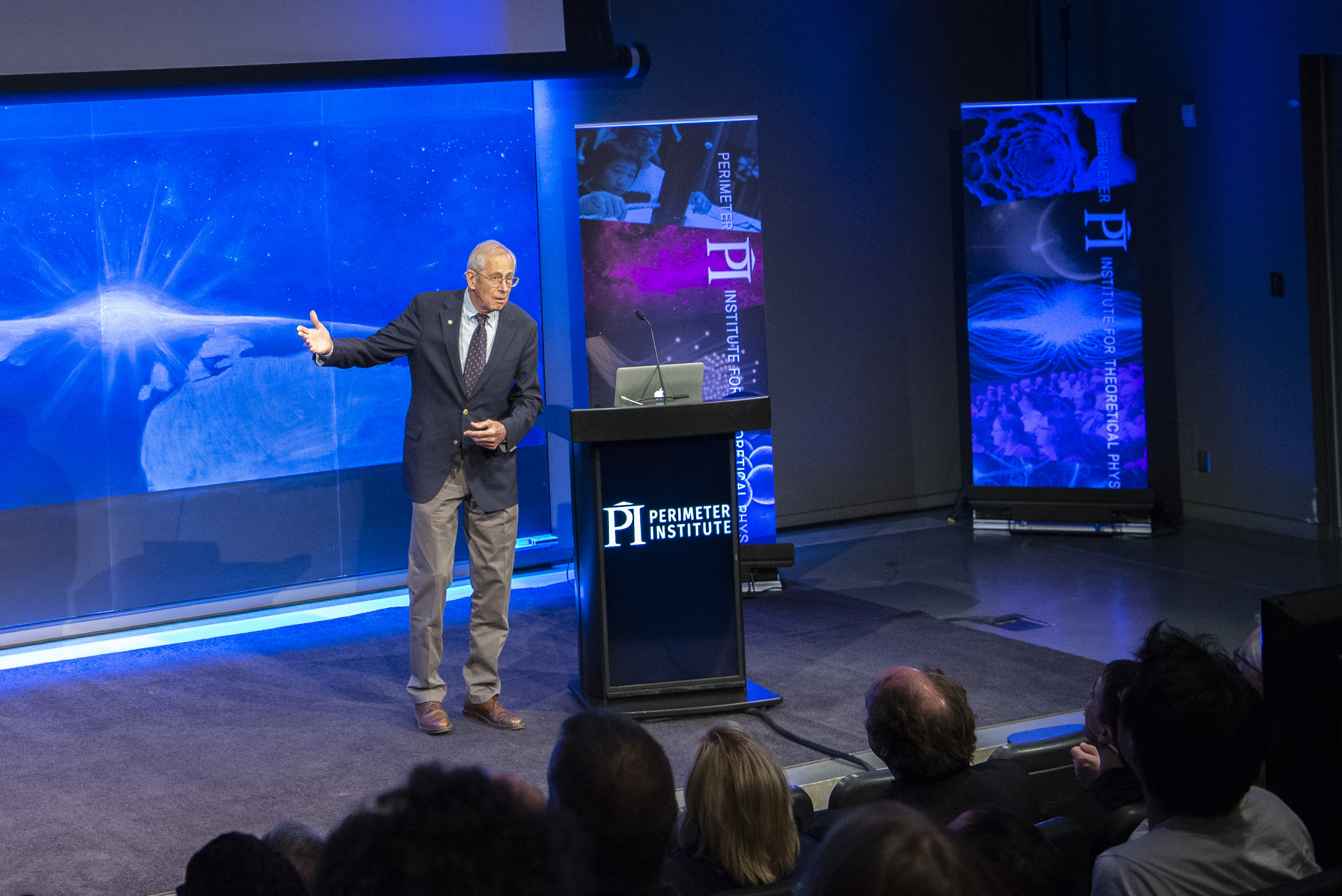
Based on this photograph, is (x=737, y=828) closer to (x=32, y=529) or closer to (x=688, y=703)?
(x=688, y=703)

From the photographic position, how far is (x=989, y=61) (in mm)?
7746

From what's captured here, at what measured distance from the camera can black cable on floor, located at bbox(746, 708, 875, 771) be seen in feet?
12.2

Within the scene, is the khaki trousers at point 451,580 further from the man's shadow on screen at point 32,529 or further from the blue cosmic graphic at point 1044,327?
the blue cosmic graphic at point 1044,327

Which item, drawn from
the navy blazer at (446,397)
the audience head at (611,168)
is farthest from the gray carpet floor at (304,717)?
the audience head at (611,168)

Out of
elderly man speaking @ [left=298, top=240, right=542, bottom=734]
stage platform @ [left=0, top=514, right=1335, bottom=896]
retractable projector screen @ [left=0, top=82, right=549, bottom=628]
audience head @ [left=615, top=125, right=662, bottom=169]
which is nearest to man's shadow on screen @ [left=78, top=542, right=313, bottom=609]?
retractable projector screen @ [left=0, top=82, right=549, bottom=628]

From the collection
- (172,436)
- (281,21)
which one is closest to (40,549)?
(172,436)

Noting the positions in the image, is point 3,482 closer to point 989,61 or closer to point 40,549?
point 40,549

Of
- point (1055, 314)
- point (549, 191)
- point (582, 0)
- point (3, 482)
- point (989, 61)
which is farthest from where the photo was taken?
point (989, 61)

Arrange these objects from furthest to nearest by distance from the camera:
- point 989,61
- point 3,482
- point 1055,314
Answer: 1. point 989,61
2. point 1055,314
3. point 3,482

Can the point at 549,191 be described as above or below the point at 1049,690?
above

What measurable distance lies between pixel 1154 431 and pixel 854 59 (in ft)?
8.92

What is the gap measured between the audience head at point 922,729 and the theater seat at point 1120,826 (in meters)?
0.27

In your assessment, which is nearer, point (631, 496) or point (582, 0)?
point (631, 496)

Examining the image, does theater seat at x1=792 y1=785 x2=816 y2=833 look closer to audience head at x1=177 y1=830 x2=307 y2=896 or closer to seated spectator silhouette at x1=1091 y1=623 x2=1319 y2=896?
seated spectator silhouette at x1=1091 y1=623 x2=1319 y2=896
